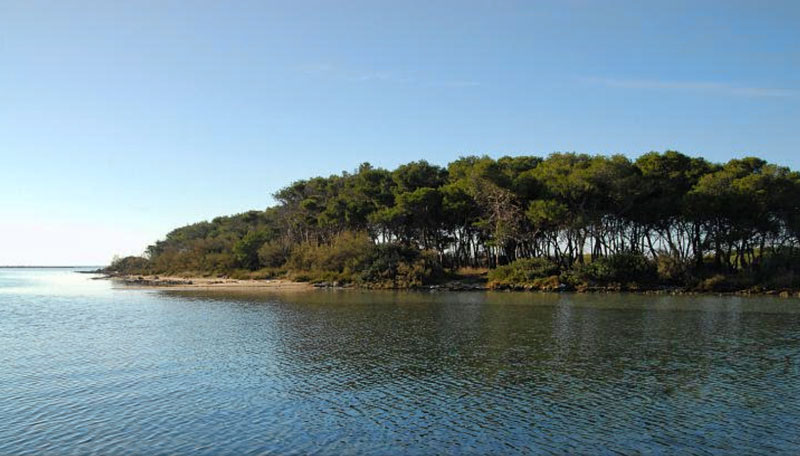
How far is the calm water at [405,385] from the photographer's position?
1405 cm

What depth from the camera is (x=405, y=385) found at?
19.8m

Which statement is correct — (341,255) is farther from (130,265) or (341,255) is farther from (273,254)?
(130,265)

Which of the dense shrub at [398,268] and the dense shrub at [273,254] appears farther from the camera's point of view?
the dense shrub at [273,254]

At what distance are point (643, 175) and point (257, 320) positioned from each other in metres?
46.6

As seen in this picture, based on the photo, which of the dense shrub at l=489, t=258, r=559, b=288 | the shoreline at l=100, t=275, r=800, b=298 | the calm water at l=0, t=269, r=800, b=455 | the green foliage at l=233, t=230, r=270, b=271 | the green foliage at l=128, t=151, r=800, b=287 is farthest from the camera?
the green foliage at l=233, t=230, r=270, b=271

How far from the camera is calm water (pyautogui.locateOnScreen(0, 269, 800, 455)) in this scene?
14.0m

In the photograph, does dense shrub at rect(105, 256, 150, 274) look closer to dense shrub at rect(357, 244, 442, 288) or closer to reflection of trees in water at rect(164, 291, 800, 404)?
dense shrub at rect(357, 244, 442, 288)

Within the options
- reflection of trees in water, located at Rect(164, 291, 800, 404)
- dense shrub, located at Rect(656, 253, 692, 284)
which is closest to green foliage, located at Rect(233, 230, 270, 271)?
reflection of trees in water, located at Rect(164, 291, 800, 404)

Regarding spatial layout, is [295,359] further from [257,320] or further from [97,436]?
[257,320]

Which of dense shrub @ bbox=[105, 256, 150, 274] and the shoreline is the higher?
dense shrub @ bbox=[105, 256, 150, 274]

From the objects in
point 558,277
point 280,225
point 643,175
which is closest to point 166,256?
point 280,225

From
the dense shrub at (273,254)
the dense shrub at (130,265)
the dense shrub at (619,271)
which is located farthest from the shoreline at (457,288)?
the dense shrub at (130,265)

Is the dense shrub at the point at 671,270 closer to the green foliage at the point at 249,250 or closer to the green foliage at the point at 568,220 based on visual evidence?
the green foliage at the point at 568,220

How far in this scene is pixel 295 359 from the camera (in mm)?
24828
